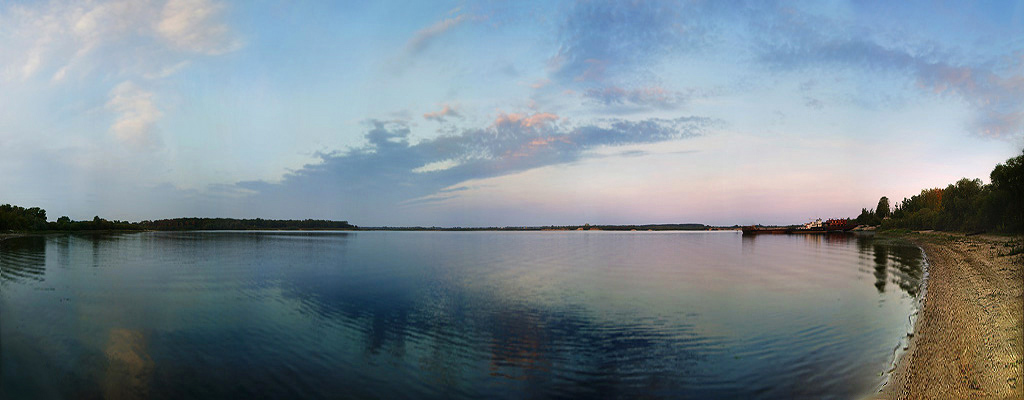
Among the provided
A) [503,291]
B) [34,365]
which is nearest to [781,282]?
[503,291]

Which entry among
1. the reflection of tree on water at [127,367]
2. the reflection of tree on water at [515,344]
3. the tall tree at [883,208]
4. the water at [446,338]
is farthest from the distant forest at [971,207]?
the reflection of tree on water at [127,367]

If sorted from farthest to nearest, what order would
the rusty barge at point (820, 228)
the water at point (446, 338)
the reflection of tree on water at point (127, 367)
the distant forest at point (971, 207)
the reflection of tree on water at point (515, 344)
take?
the rusty barge at point (820, 228) → the distant forest at point (971, 207) → the reflection of tree on water at point (515, 344) → the water at point (446, 338) → the reflection of tree on water at point (127, 367)

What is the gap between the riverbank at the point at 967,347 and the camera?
30.0 ft

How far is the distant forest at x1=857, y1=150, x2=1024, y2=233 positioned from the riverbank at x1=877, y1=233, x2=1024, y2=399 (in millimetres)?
47746

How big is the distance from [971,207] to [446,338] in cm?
10683

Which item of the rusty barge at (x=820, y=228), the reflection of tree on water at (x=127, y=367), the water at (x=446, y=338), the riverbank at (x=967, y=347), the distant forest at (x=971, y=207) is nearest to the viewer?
the riverbank at (x=967, y=347)

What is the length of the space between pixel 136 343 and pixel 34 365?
6.96 feet

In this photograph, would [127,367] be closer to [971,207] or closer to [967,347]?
[967,347]

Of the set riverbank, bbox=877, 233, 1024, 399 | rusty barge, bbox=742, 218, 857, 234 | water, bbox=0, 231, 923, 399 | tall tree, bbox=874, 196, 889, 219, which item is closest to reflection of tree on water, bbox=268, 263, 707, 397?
water, bbox=0, 231, 923, 399

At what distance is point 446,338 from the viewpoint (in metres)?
13.8

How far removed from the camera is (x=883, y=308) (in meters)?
19.5

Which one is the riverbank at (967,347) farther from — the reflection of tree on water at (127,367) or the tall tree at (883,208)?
the tall tree at (883,208)

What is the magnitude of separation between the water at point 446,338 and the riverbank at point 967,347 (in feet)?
2.46

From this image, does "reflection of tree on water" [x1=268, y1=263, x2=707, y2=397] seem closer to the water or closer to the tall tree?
the water
